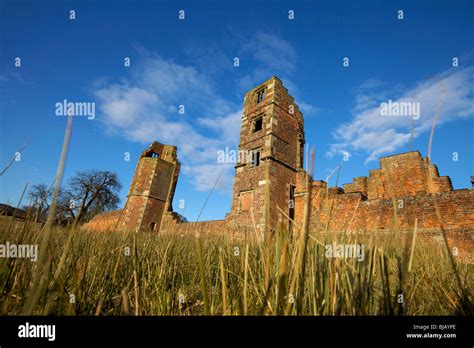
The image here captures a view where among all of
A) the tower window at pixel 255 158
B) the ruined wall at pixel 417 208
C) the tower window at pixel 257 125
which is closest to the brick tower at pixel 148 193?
the tower window at pixel 257 125

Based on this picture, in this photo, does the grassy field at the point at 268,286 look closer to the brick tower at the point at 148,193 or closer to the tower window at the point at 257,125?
the tower window at the point at 257,125

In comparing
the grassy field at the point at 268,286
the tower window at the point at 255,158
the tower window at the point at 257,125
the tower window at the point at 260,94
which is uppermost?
the tower window at the point at 260,94

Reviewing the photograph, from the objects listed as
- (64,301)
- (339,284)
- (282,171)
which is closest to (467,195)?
(282,171)

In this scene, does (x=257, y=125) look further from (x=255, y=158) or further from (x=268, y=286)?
(x=268, y=286)

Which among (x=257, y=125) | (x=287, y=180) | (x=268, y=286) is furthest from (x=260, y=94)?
(x=268, y=286)

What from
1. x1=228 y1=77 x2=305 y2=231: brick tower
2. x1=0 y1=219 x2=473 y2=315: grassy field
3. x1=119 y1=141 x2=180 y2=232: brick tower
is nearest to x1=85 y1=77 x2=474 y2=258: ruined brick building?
x1=228 y1=77 x2=305 y2=231: brick tower

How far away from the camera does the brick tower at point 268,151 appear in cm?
1350

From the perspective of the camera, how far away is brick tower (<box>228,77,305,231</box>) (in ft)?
44.3
